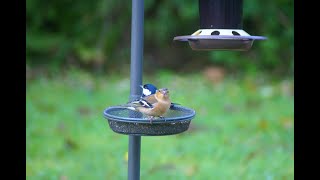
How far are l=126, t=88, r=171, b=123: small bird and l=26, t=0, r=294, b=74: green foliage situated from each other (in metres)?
5.82

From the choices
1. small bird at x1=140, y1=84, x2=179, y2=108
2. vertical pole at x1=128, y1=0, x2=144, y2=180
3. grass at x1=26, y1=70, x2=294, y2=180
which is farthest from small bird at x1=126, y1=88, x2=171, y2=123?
grass at x1=26, y1=70, x2=294, y2=180

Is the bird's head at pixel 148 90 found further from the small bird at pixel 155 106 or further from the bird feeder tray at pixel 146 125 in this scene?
the bird feeder tray at pixel 146 125

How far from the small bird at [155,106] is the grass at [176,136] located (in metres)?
1.74

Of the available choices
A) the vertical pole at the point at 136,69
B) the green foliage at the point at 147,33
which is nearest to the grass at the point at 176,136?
the green foliage at the point at 147,33

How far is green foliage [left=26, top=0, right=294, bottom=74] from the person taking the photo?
871 cm

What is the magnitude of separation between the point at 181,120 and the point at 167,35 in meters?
6.36

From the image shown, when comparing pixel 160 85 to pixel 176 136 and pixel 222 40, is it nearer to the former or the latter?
pixel 176 136

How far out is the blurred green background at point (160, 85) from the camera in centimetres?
502

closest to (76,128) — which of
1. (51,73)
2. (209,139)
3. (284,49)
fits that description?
(209,139)

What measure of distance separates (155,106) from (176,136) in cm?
311

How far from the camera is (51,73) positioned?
346 inches

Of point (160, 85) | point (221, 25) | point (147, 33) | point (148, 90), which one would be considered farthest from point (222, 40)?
point (147, 33)

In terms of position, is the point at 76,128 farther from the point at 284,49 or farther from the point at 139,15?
the point at 284,49

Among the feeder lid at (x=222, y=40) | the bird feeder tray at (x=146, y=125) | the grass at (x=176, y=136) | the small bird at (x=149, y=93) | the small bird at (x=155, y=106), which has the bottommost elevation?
the grass at (x=176, y=136)
